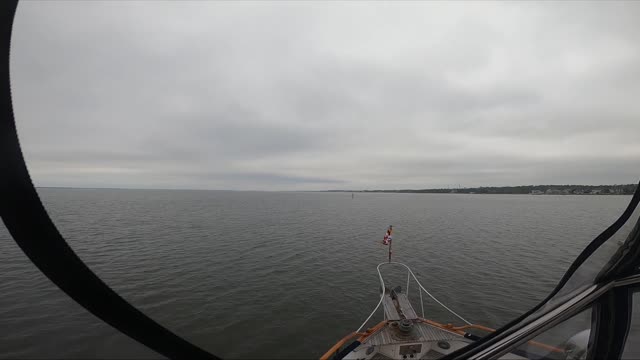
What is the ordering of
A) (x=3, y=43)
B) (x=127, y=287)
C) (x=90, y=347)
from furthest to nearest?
(x=127, y=287) → (x=90, y=347) → (x=3, y=43)

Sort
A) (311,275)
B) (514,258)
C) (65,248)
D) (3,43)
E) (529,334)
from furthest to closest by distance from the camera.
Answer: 1. (514,258)
2. (311,275)
3. (529,334)
4. (65,248)
5. (3,43)

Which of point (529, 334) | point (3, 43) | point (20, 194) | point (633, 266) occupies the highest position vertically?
point (3, 43)

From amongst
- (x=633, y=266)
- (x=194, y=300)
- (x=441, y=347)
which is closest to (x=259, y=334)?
(x=194, y=300)

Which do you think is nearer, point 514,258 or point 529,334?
point 529,334

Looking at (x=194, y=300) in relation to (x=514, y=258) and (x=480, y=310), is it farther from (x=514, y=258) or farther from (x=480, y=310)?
(x=514, y=258)

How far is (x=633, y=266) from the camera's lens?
2.13 meters

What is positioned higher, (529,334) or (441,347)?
(529,334)

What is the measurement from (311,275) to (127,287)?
12.4 meters

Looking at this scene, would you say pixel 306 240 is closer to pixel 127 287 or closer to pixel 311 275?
pixel 311 275

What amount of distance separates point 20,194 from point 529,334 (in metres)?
4.67

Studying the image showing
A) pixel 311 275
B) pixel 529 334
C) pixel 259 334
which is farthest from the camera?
pixel 311 275

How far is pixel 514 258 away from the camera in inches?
898

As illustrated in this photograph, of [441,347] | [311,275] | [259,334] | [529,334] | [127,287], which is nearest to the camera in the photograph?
[529,334]

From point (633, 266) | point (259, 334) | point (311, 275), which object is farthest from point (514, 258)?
point (633, 266)
